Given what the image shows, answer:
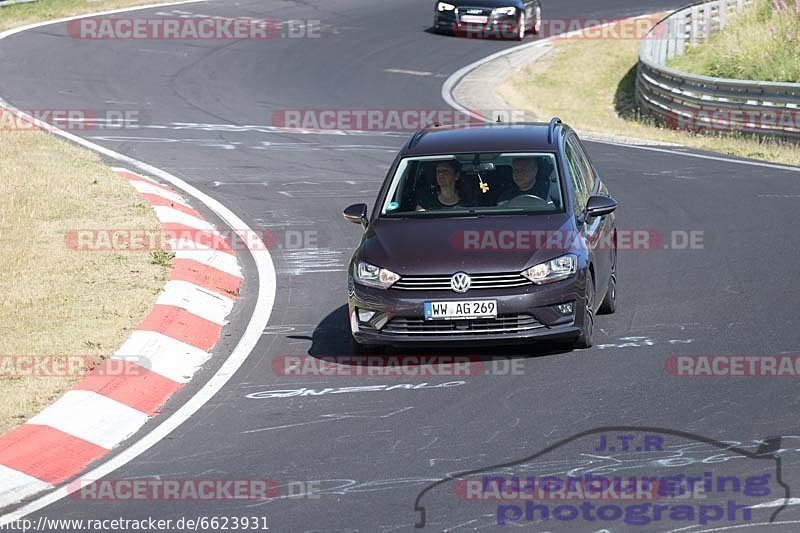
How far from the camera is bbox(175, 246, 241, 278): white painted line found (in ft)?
45.0

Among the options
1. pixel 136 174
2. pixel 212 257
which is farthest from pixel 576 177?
pixel 136 174

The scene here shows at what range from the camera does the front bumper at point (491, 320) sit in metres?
10.2

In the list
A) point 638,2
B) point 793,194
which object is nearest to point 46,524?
point 793,194

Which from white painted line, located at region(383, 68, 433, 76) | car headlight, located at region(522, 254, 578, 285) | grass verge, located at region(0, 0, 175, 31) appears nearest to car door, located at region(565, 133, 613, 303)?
car headlight, located at region(522, 254, 578, 285)

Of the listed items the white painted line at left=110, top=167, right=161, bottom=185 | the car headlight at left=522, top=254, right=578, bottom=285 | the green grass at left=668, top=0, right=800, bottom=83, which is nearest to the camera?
the car headlight at left=522, top=254, right=578, bottom=285

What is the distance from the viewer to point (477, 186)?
11297mm

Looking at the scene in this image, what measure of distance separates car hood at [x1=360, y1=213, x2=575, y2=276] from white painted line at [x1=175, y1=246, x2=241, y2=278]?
300 cm

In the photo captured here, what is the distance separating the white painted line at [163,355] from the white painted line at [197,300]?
88 cm

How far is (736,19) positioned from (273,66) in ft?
36.9

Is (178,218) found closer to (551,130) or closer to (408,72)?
(551,130)

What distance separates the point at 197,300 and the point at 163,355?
168 centimetres

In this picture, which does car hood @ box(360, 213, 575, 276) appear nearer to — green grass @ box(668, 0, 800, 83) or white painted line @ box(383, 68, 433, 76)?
green grass @ box(668, 0, 800, 83)

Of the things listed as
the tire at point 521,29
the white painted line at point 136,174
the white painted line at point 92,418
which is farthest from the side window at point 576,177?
the tire at point 521,29

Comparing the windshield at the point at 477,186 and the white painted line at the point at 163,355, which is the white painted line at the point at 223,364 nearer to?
the white painted line at the point at 163,355
